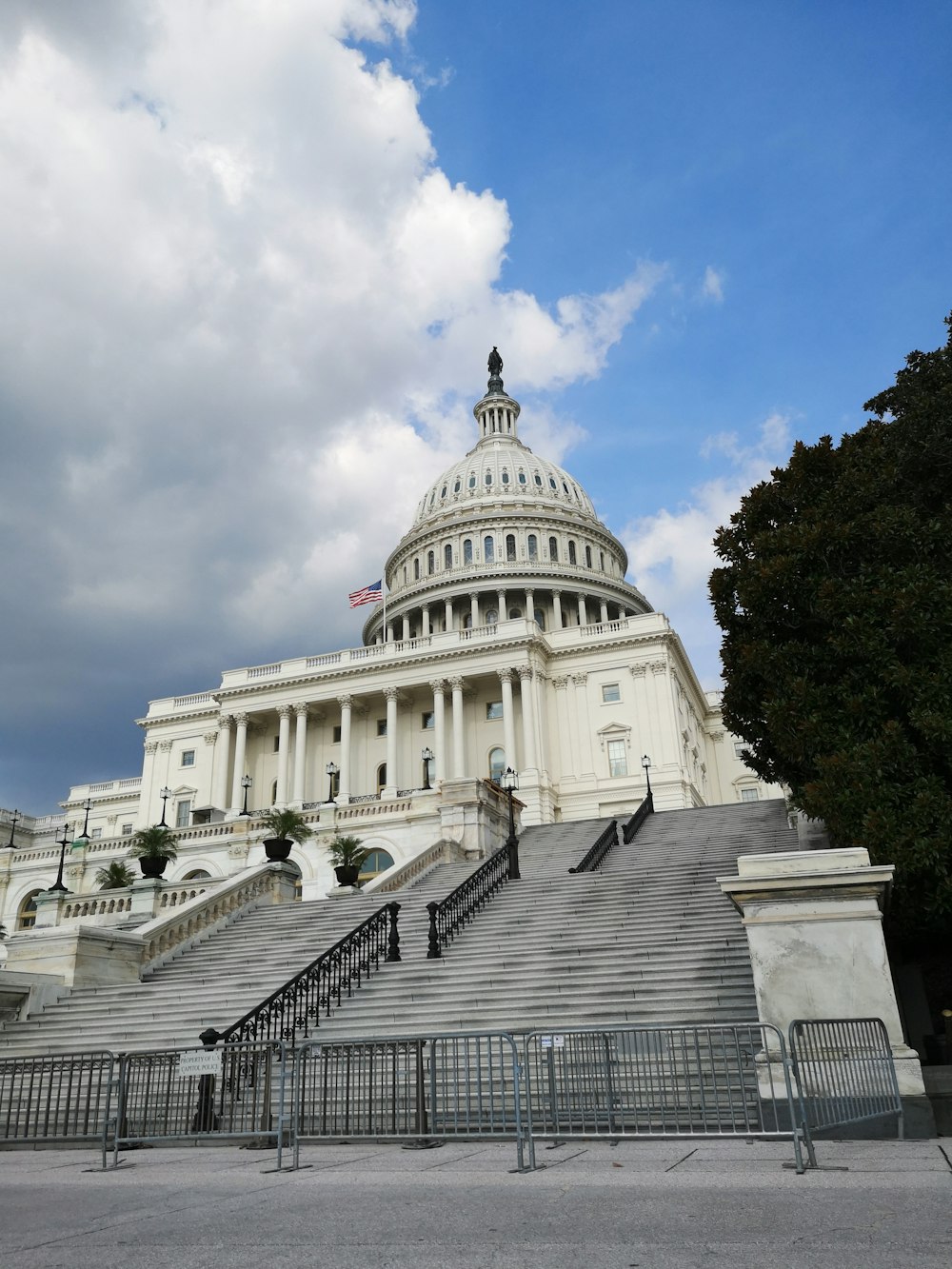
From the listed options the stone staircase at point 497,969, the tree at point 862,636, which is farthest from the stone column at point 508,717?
the tree at point 862,636

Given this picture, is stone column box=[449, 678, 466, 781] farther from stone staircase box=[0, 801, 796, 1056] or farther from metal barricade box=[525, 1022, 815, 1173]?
metal barricade box=[525, 1022, 815, 1173]

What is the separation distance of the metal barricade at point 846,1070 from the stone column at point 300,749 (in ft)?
181

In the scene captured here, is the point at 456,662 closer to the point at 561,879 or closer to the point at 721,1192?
the point at 561,879

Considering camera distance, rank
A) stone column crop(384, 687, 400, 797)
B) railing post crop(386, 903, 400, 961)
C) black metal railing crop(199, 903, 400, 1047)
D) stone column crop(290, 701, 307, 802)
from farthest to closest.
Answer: stone column crop(290, 701, 307, 802) < stone column crop(384, 687, 400, 797) < railing post crop(386, 903, 400, 961) < black metal railing crop(199, 903, 400, 1047)

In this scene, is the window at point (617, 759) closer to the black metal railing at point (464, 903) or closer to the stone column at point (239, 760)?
the stone column at point (239, 760)

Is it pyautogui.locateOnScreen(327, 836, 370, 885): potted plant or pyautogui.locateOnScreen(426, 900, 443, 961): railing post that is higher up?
pyautogui.locateOnScreen(327, 836, 370, 885): potted plant

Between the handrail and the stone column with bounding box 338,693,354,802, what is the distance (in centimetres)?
3426

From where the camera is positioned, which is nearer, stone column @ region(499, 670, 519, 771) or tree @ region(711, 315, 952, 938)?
tree @ region(711, 315, 952, 938)

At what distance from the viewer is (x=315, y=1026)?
A: 577 inches

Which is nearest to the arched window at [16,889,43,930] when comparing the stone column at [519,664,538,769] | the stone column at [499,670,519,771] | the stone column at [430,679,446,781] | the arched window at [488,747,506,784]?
the stone column at [430,679,446,781]

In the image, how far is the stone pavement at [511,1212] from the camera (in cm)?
466

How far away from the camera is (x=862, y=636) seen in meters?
15.8

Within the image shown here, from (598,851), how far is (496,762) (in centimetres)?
3597

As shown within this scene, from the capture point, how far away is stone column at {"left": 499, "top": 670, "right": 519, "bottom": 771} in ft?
195
